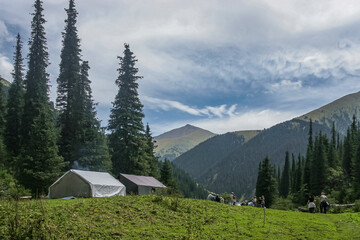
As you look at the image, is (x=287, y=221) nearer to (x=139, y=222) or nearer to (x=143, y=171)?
(x=139, y=222)

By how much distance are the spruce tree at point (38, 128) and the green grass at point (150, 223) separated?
16915mm

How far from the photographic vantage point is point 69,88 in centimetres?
5153

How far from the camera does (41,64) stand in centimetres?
4988

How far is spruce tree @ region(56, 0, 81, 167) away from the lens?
4912 cm

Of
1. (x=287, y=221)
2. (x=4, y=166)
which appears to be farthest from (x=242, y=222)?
(x=4, y=166)

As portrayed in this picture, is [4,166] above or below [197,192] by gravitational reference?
above

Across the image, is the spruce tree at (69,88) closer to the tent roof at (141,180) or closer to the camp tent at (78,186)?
the tent roof at (141,180)

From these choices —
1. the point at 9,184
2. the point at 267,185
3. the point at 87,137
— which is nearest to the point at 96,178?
the point at 9,184

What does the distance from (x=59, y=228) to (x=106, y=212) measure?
4.01 m

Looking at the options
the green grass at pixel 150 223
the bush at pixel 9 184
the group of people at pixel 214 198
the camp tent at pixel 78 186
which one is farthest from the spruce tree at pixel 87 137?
the green grass at pixel 150 223

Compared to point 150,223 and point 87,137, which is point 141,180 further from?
point 150,223

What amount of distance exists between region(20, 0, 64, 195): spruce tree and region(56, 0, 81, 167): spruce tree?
2.64m

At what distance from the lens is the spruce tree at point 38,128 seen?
128 ft

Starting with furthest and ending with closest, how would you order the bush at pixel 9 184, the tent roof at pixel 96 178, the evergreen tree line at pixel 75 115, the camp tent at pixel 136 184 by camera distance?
1. the evergreen tree line at pixel 75 115
2. the camp tent at pixel 136 184
3. the bush at pixel 9 184
4. the tent roof at pixel 96 178
